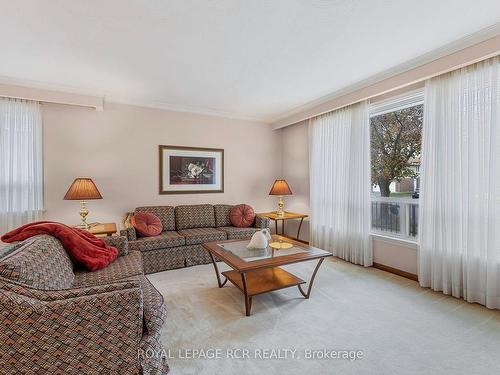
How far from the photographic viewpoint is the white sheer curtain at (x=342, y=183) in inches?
143

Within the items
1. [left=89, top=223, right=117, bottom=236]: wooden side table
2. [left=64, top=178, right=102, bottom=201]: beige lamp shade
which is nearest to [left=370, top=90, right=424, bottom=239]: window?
[left=89, top=223, right=117, bottom=236]: wooden side table

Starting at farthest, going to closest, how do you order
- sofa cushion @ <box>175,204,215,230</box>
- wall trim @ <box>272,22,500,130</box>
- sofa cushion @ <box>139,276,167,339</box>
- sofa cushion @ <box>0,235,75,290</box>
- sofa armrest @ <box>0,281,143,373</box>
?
sofa cushion @ <box>175,204,215,230</box> < wall trim @ <box>272,22,500,130</box> < sofa cushion @ <box>139,276,167,339</box> < sofa cushion @ <box>0,235,75,290</box> < sofa armrest @ <box>0,281,143,373</box>

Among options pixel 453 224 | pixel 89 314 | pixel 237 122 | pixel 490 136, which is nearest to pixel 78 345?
pixel 89 314

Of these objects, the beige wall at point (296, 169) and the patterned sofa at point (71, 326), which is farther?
the beige wall at point (296, 169)

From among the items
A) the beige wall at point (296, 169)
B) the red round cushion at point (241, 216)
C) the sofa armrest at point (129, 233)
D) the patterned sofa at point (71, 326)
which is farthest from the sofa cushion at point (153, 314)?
the beige wall at point (296, 169)

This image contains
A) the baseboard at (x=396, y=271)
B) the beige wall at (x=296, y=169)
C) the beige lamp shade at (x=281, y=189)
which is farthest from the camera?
the beige wall at (x=296, y=169)

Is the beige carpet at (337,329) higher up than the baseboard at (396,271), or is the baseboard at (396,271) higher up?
the baseboard at (396,271)

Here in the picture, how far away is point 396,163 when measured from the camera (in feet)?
11.5

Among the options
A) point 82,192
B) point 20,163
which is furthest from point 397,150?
point 20,163

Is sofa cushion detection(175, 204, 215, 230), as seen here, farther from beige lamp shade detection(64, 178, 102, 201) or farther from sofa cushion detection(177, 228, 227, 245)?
beige lamp shade detection(64, 178, 102, 201)

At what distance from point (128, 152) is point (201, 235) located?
182cm

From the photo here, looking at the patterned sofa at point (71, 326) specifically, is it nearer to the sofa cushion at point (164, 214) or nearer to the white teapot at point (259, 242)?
the white teapot at point (259, 242)

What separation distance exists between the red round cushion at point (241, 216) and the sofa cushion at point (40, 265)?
255cm

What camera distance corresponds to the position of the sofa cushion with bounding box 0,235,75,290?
138 cm
